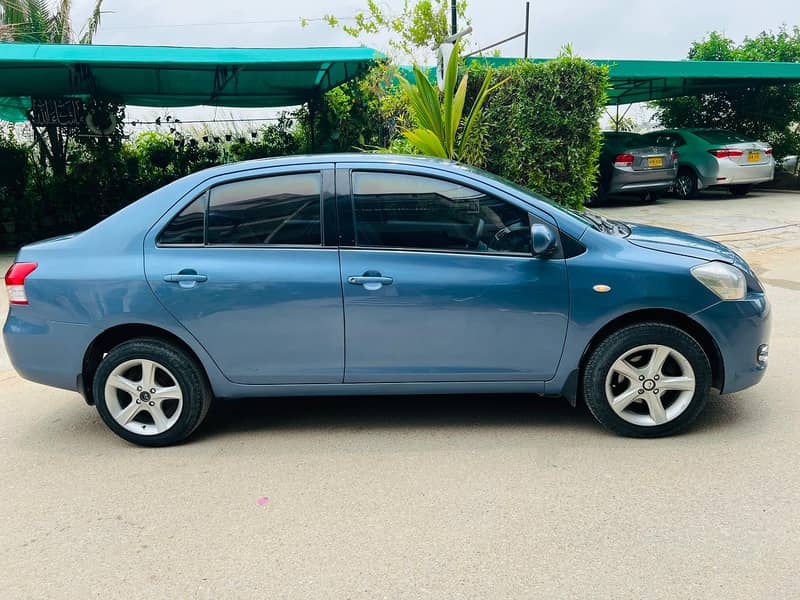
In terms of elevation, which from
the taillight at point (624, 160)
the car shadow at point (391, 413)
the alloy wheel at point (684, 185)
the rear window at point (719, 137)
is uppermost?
the rear window at point (719, 137)

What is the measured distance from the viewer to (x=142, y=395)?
4117 millimetres

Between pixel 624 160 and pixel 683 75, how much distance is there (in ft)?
7.26

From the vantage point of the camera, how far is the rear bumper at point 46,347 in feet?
13.5

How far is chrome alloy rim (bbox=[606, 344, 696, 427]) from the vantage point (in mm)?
3951

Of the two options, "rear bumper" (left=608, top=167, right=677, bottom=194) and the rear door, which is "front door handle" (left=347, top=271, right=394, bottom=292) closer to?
the rear door

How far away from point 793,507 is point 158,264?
131 inches

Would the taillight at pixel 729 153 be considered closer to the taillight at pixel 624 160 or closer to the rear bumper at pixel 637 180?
the rear bumper at pixel 637 180

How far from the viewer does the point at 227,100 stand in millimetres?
14211

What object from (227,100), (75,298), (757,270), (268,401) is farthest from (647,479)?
(227,100)

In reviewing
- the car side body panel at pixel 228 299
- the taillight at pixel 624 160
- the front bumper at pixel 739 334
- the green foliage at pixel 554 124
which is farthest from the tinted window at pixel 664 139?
the car side body panel at pixel 228 299

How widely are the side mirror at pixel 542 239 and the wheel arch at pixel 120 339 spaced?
1933mm

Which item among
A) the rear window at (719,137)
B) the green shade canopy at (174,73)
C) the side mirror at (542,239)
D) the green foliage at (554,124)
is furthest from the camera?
the rear window at (719,137)

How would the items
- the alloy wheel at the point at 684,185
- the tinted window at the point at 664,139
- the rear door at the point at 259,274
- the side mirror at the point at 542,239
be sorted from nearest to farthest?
the side mirror at the point at 542,239 → the rear door at the point at 259,274 → the tinted window at the point at 664,139 → the alloy wheel at the point at 684,185

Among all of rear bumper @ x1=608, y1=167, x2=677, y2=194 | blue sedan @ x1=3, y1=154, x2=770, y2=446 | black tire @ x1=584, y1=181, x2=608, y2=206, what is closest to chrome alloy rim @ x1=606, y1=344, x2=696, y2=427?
blue sedan @ x1=3, y1=154, x2=770, y2=446
